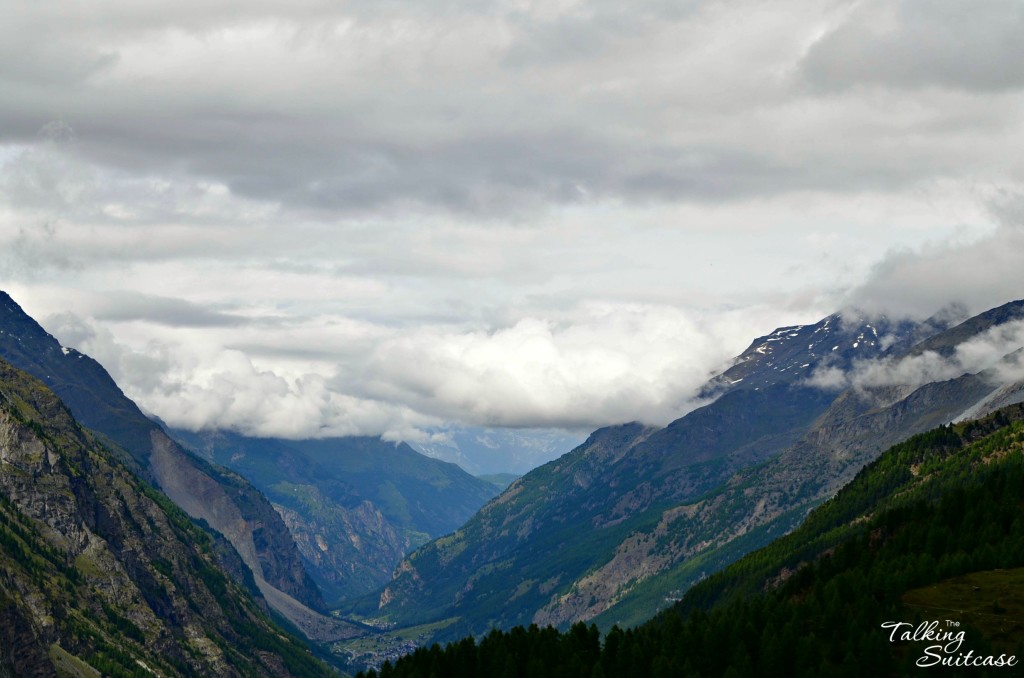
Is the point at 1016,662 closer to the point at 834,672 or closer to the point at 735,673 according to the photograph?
the point at 834,672

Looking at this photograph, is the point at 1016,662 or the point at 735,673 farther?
the point at 735,673

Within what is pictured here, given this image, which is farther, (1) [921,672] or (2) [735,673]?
(2) [735,673]

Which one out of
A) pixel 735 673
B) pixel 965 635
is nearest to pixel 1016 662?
pixel 965 635

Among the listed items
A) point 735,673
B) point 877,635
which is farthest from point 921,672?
point 735,673

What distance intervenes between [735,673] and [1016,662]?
45.4 metres

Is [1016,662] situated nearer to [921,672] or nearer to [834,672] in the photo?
[921,672]

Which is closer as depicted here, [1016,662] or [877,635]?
[1016,662]

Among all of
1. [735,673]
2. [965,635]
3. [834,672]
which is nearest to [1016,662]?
[965,635]

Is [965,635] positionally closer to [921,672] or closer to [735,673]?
[921,672]

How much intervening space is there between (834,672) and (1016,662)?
29310 mm

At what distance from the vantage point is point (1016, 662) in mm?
183625

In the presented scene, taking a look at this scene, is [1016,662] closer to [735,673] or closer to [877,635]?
[877,635]

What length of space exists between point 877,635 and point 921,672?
12.0 metres

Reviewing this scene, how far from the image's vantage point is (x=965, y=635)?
19450cm
